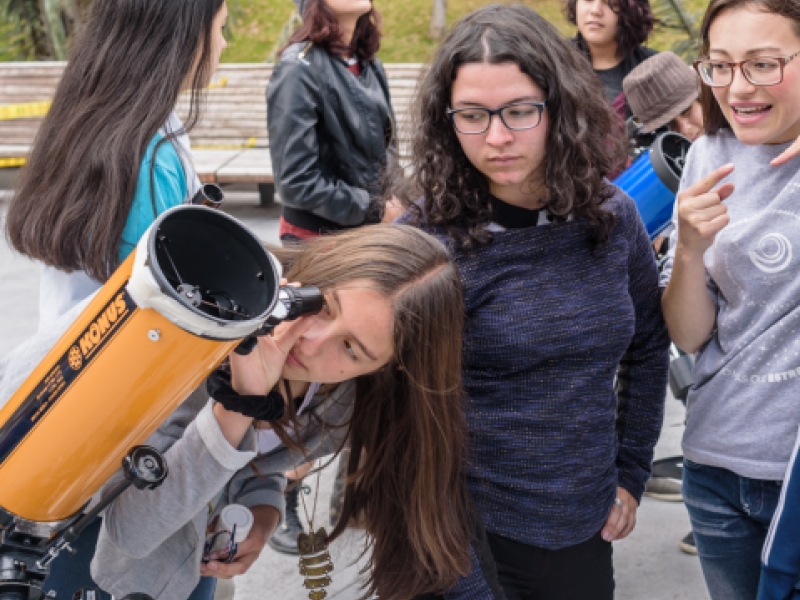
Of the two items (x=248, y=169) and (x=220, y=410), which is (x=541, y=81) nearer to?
(x=220, y=410)

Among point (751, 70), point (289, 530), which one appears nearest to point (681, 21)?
point (289, 530)

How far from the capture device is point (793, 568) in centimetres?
153

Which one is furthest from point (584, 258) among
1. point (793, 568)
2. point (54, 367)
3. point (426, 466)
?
point (54, 367)

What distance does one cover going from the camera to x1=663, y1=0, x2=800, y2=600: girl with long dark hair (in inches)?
62.5

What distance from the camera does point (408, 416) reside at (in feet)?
5.57

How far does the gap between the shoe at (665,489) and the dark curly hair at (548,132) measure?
82.0 inches

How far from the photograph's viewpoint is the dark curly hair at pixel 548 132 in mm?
1662

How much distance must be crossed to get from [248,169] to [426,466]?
579cm

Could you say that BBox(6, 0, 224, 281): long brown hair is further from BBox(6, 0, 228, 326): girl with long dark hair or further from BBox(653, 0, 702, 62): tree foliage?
BBox(653, 0, 702, 62): tree foliage

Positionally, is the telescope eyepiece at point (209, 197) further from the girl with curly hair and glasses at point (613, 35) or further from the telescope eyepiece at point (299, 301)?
the girl with curly hair and glasses at point (613, 35)

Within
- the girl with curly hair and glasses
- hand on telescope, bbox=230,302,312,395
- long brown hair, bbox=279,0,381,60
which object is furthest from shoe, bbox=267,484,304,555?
hand on telescope, bbox=230,302,312,395

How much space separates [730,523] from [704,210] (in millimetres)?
601

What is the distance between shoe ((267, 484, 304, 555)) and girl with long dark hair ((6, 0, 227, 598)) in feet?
4.93

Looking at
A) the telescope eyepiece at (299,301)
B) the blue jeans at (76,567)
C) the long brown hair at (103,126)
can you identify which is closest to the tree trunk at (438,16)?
the long brown hair at (103,126)
